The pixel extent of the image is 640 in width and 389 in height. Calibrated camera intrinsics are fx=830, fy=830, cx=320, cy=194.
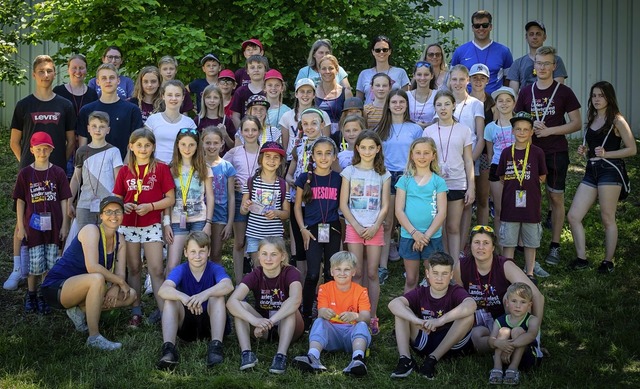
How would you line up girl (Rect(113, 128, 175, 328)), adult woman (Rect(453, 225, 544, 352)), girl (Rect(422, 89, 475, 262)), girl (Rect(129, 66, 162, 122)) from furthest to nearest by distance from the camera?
girl (Rect(129, 66, 162, 122))
girl (Rect(422, 89, 475, 262))
girl (Rect(113, 128, 175, 328))
adult woman (Rect(453, 225, 544, 352))

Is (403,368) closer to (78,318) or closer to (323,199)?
(323,199)

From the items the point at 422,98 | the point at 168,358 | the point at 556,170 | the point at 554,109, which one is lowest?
the point at 168,358

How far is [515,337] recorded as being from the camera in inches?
224

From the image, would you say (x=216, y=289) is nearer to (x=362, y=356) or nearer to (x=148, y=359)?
(x=148, y=359)

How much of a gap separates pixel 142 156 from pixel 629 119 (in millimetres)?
10106

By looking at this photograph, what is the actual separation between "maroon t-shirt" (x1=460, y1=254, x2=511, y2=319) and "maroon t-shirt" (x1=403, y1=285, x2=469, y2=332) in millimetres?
240

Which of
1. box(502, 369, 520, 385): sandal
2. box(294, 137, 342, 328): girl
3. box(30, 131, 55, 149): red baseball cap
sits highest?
box(30, 131, 55, 149): red baseball cap

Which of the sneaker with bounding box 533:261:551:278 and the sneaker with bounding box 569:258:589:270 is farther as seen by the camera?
the sneaker with bounding box 569:258:589:270

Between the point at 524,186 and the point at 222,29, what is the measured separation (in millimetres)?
4124

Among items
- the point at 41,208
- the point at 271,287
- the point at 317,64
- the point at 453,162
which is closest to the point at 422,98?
the point at 453,162

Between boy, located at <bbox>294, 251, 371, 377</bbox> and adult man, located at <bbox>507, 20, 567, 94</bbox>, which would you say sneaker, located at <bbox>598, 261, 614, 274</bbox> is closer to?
adult man, located at <bbox>507, 20, 567, 94</bbox>

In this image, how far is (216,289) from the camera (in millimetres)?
6105

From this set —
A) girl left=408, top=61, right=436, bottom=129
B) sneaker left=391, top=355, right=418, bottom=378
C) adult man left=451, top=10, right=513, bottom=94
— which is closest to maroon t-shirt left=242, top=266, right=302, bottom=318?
sneaker left=391, top=355, right=418, bottom=378

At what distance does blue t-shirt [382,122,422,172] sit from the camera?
744 centimetres
